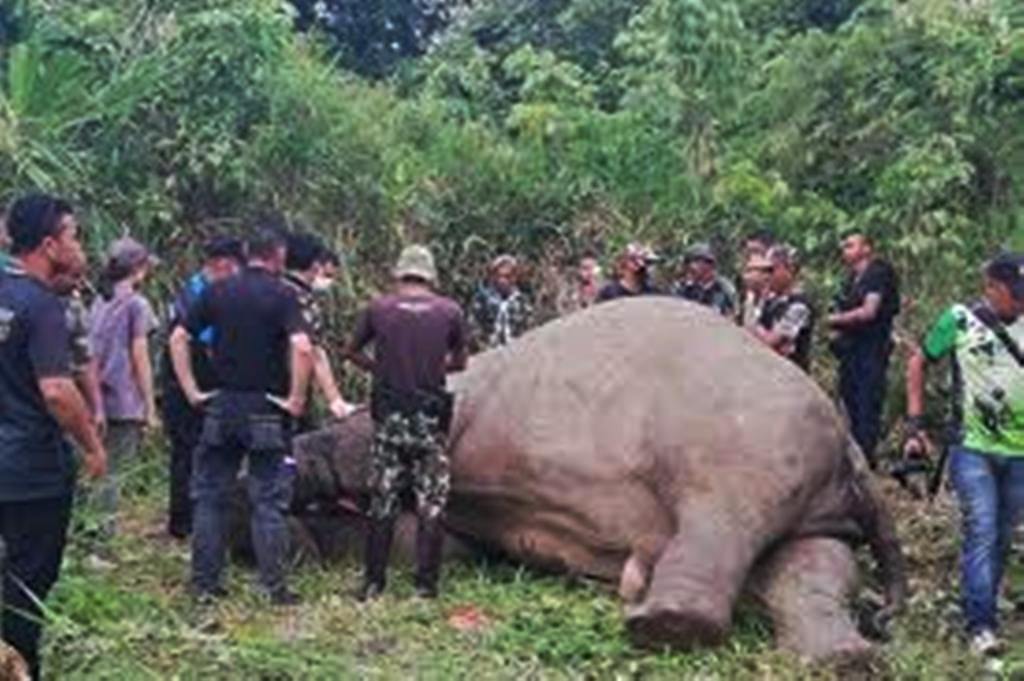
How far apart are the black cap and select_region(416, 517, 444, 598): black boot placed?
2.54 meters

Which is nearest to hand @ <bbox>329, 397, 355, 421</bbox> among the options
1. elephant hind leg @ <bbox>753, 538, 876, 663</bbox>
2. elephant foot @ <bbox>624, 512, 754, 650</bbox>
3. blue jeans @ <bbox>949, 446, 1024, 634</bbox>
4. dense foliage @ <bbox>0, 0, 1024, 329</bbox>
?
elephant foot @ <bbox>624, 512, 754, 650</bbox>

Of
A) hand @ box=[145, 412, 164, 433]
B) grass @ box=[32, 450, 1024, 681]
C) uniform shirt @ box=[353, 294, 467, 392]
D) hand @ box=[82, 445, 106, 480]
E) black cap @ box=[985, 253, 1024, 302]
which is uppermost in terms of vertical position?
black cap @ box=[985, 253, 1024, 302]

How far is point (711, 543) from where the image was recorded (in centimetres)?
734

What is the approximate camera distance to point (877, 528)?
8094 millimetres

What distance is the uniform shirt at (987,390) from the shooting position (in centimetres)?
711

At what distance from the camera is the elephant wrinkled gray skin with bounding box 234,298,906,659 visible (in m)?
7.26

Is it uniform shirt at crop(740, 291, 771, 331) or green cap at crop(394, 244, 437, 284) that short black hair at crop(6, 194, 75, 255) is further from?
uniform shirt at crop(740, 291, 771, 331)

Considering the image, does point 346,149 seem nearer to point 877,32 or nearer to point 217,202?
point 217,202

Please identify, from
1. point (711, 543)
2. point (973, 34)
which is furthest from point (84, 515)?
point (973, 34)

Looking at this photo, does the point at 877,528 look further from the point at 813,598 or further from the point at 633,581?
the point at 633,581

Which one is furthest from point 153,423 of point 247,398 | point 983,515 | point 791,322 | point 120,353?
point 983,515

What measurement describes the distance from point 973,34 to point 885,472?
3.95 meters

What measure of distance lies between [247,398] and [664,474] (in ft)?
5.80

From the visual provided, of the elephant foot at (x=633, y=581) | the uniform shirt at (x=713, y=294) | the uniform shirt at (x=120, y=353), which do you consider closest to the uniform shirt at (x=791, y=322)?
the uniform shirt at (x=713, y=294)
